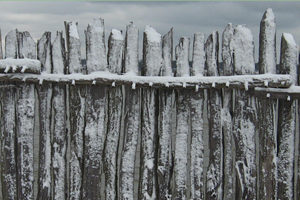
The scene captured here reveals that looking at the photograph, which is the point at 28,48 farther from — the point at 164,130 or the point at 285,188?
the point at 285,188

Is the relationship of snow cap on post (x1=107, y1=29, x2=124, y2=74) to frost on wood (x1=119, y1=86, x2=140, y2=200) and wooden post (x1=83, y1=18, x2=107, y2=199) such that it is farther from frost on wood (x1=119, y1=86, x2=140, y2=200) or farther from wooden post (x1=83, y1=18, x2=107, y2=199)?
frost on wood (x1=119, y1=86, x2=140, y2=200)

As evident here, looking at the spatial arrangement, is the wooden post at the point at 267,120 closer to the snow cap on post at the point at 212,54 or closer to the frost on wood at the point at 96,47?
the snow cap on post at the point at 212,54

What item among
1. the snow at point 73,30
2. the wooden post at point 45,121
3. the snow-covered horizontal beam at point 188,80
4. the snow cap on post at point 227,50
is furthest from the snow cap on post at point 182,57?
the wooden post at point 45,121

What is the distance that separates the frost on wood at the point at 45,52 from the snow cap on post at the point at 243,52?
1993 millimetres

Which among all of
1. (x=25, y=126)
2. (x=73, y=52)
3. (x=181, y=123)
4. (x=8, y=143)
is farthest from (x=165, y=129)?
(x=8, y=143)

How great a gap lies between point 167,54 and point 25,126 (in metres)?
1.76

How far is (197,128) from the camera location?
4.60m

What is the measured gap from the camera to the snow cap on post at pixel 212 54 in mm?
4559

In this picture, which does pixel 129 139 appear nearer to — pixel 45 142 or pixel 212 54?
pixel 45 142

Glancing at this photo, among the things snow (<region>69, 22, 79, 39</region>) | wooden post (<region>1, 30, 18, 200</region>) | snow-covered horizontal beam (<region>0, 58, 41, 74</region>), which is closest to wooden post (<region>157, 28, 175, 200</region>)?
snow (<region>69, 22, 79, 39</region>)

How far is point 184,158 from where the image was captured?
464 cm

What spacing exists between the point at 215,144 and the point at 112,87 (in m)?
1.24

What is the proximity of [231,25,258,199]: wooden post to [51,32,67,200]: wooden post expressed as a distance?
6.07ft

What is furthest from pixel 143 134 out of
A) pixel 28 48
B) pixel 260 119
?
pixel 28 48
